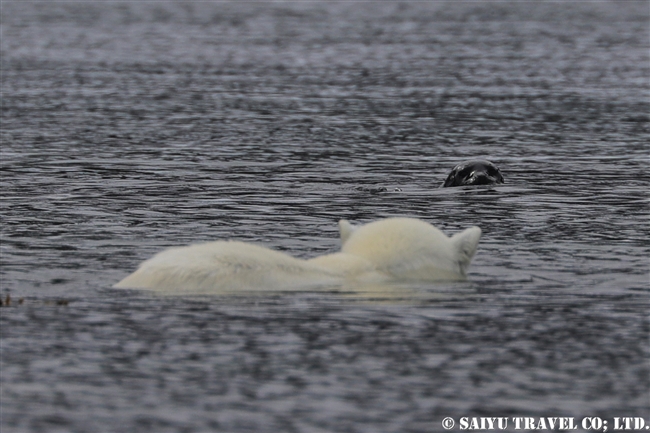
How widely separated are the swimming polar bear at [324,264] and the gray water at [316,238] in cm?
18

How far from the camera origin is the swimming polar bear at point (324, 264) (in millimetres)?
10828

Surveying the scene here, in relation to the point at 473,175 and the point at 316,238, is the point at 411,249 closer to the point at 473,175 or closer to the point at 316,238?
the point at 316,238

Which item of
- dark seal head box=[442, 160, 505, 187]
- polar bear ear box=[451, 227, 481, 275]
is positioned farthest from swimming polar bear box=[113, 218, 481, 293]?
dark seal head box=[442, 160, 505, 187]

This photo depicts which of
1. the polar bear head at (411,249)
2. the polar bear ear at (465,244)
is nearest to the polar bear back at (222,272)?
the polar bear head at (411,249)

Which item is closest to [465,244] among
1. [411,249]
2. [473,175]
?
[411,249]

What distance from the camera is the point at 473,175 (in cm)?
2006

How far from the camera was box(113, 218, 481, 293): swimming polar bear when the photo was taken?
10828 millimetres

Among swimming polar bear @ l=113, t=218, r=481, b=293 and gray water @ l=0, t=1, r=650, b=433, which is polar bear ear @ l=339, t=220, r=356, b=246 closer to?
swimming polar bear @ l=113, t=218, r=481, b=293

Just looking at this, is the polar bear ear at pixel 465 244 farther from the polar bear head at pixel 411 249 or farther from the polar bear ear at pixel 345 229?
the polar bear ear at pixel 345 229

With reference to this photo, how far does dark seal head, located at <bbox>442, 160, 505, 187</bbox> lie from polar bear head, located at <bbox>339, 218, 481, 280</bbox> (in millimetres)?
8079

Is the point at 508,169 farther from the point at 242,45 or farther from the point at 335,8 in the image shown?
the point at 335,8

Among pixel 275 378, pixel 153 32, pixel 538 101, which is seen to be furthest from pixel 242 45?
pixel 275 378

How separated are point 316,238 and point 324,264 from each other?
3.21 metres

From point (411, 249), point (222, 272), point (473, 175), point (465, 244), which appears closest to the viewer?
point (222, 272)
